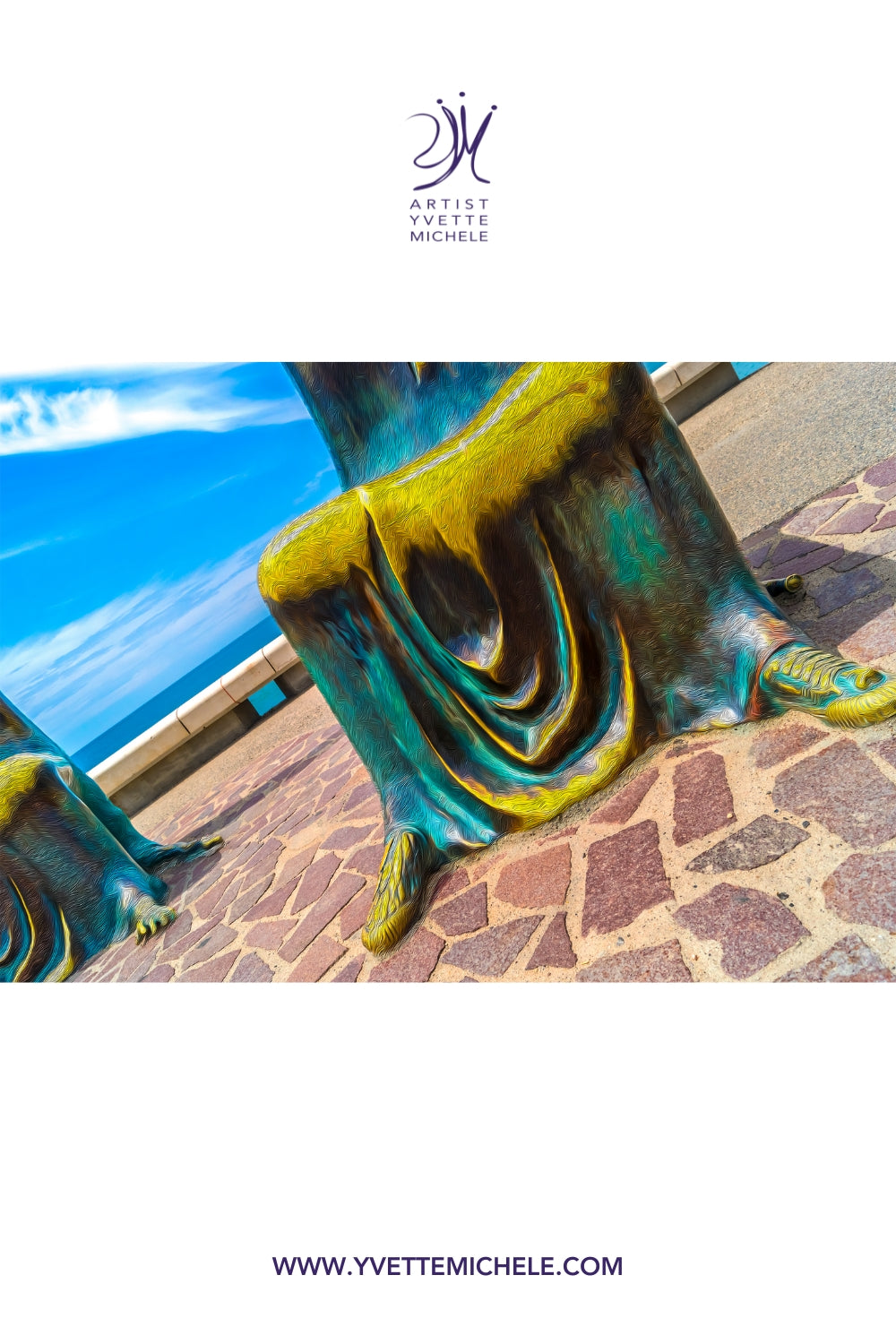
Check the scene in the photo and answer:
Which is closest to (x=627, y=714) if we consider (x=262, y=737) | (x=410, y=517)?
(x=410, y=517)

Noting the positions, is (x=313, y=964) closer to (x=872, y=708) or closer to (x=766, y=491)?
(x=872, y=708)

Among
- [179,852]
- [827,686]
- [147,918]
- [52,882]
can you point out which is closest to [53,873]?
[52,882]

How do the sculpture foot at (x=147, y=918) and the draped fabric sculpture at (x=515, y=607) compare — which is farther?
the sculpture foot at (x=147, y=918)

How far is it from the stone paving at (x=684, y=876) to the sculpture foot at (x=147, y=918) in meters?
0.08

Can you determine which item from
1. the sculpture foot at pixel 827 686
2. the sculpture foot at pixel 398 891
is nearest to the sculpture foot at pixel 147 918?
the sculpture foot at pixel 398 891

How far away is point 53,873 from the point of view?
11.8ft

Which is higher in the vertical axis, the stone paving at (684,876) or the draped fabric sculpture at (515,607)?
the draped fabric sculpture at (515,607)

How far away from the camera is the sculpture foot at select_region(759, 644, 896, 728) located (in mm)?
1975

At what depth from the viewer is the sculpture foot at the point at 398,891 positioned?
2.32 metres

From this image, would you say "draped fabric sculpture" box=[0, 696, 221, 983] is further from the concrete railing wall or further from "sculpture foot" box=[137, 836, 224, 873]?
the concrete railing wall

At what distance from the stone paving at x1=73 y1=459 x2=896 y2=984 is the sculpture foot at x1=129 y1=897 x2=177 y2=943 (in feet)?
0.28

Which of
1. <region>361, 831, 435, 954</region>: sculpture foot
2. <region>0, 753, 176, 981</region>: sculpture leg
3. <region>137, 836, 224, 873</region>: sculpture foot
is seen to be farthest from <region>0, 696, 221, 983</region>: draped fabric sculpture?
<region>361, 831, 435, 954</region>: sculpture foot

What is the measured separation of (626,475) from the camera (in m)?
2.28

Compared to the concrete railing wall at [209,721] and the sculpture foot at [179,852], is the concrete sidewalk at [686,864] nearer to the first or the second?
the sculpture foot at [179,852]
